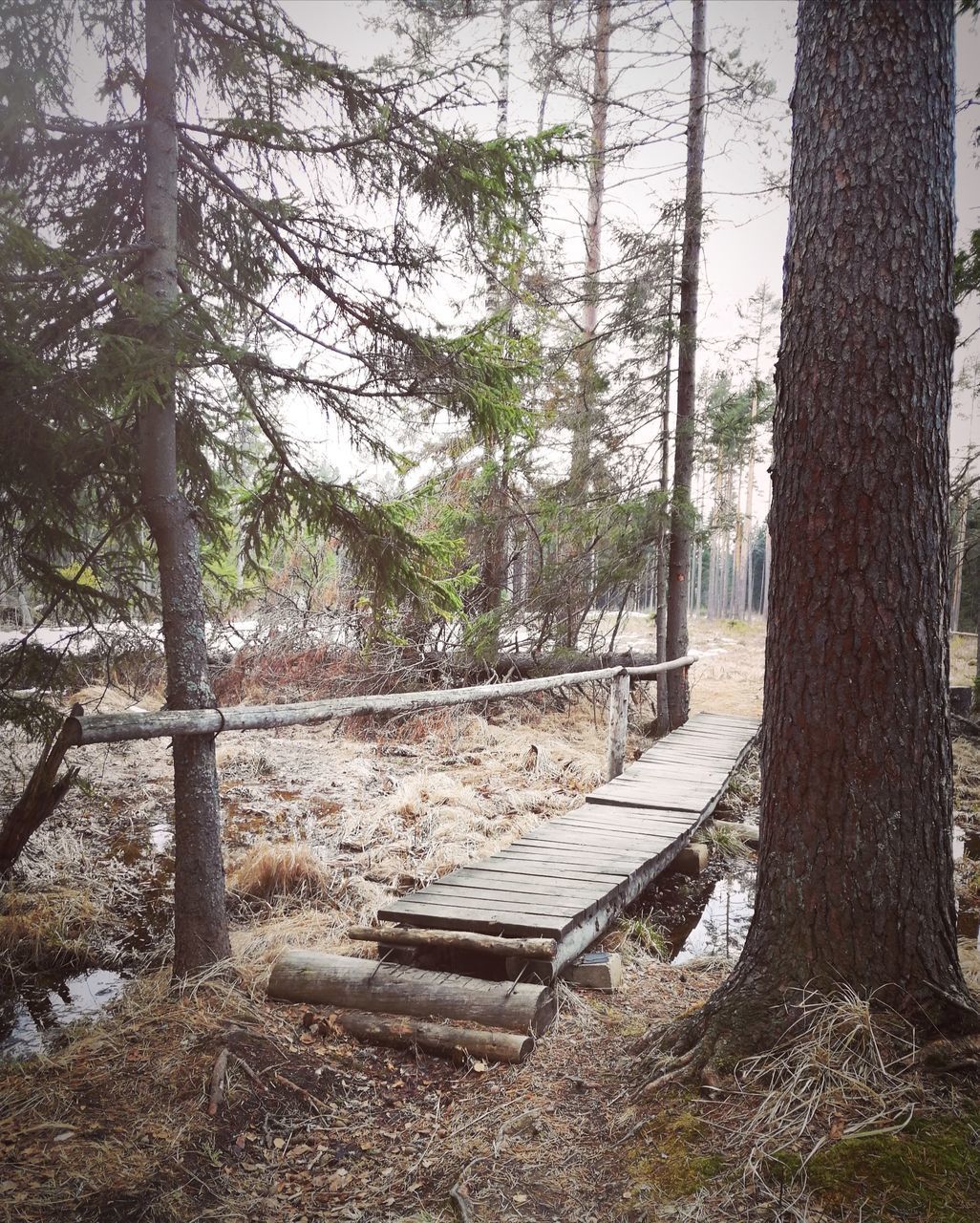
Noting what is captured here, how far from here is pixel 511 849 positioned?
19.5ft

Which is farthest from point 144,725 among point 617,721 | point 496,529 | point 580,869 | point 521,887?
point 496,529

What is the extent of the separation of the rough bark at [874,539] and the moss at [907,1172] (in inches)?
17.2

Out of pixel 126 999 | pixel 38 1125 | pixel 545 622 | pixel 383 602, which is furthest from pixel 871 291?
pixel 545 622

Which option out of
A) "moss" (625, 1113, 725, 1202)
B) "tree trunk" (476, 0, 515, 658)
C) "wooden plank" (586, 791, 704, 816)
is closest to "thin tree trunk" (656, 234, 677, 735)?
"tree trunk" (476, 0, 515, 658)

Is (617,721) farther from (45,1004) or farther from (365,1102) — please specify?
(45,1004)

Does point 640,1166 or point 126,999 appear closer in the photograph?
point 640,1166

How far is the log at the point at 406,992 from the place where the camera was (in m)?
3.90

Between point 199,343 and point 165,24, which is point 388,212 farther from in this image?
point 199,343

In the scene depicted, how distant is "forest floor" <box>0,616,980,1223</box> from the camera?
2461mm

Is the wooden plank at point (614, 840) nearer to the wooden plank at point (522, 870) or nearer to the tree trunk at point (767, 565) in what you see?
the wooden plank at point (522, 870)

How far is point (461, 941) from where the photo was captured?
13.9 ft

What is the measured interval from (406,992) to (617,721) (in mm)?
4922

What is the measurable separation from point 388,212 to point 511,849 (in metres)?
4.88

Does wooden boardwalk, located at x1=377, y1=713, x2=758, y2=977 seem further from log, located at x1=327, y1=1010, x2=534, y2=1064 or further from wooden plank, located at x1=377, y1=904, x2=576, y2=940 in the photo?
log, located at x1=327, y1=1010, x2=534, y2=1064
